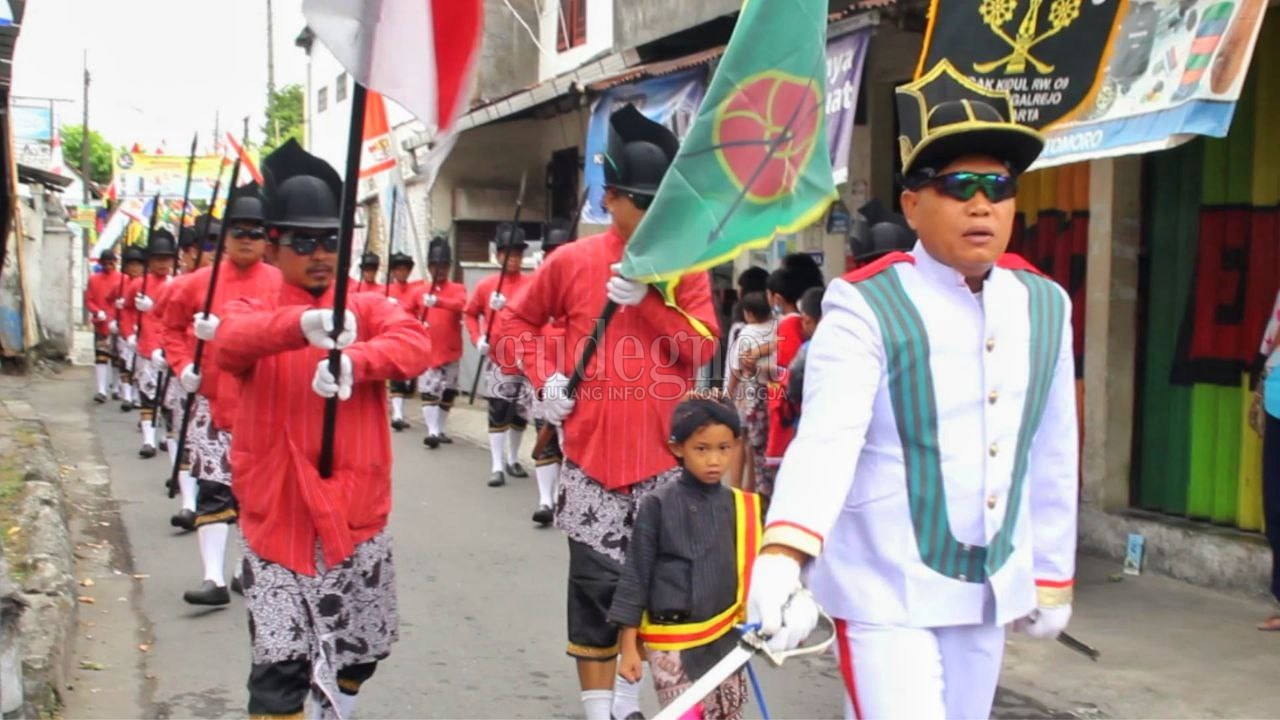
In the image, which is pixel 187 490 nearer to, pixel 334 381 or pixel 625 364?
pixel 625 364

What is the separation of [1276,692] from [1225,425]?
2.42m

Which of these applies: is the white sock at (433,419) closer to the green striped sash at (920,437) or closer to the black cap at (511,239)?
the black cap at (511,239)

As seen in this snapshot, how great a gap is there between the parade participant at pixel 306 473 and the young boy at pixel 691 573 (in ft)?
2.81

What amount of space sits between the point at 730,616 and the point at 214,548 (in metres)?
4.02

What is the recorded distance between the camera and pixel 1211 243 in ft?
26.4

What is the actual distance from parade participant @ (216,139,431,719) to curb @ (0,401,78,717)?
846mm

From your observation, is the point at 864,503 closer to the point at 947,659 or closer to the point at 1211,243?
the point at 947,659

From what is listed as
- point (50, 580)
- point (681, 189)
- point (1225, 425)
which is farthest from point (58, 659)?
point (1225, 425)

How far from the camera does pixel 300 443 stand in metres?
4.47

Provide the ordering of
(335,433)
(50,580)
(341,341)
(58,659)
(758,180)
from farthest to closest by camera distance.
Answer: (50,580) < (58,659) < (758,180) < (335,433) < (341,341)

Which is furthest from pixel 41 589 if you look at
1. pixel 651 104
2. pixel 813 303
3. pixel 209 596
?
pixel 651 104

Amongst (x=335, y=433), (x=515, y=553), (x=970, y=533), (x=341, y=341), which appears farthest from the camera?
(x=515, y=553)

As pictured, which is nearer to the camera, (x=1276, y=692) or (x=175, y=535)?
(x=1276, y=692)

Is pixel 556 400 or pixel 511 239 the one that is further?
pixel 511 239
